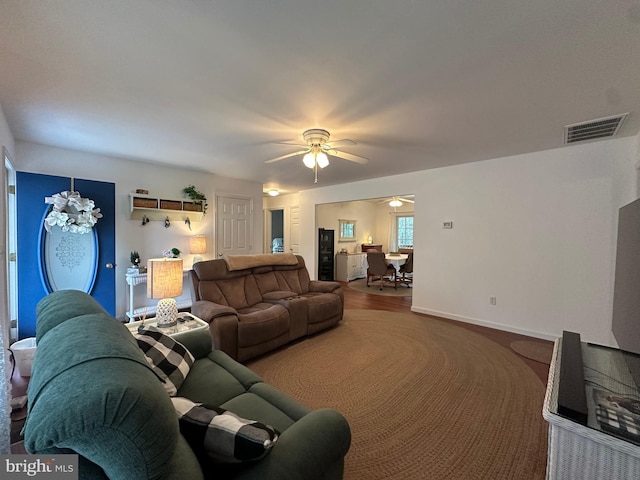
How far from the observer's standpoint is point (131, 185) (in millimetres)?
4180

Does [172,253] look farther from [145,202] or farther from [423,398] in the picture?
[423,398]

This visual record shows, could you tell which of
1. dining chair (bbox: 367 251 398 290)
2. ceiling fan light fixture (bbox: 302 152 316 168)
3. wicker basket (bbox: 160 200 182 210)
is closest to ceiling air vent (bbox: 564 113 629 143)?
ceiling fan light fixture (bbox: 302 152 316 168)

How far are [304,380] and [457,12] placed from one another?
282 centimetres

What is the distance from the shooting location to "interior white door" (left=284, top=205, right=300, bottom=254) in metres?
7.11

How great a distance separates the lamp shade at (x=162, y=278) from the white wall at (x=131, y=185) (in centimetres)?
244

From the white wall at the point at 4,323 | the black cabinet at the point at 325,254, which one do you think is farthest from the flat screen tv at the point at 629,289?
the black cabinet at the point at 325,254

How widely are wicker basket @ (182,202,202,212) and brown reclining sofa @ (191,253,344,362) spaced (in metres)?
1.70

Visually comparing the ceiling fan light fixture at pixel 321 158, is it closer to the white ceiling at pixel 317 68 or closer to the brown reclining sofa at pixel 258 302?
the white ceiling at pixel 317 68

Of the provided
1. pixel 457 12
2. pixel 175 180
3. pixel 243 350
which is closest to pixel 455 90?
pixel 457 12

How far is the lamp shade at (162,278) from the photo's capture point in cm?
220

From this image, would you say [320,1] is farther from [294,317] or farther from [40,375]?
[294,317]

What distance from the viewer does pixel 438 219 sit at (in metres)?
4.56

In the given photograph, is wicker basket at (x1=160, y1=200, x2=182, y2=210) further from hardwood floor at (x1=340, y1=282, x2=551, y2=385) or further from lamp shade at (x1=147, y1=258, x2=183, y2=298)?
hardwood floor at (x1=340, y1=282, x2=551, y2=385)

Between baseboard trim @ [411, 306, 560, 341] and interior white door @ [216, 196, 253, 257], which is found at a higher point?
interior white door @ [216, 196, 253, 257]
